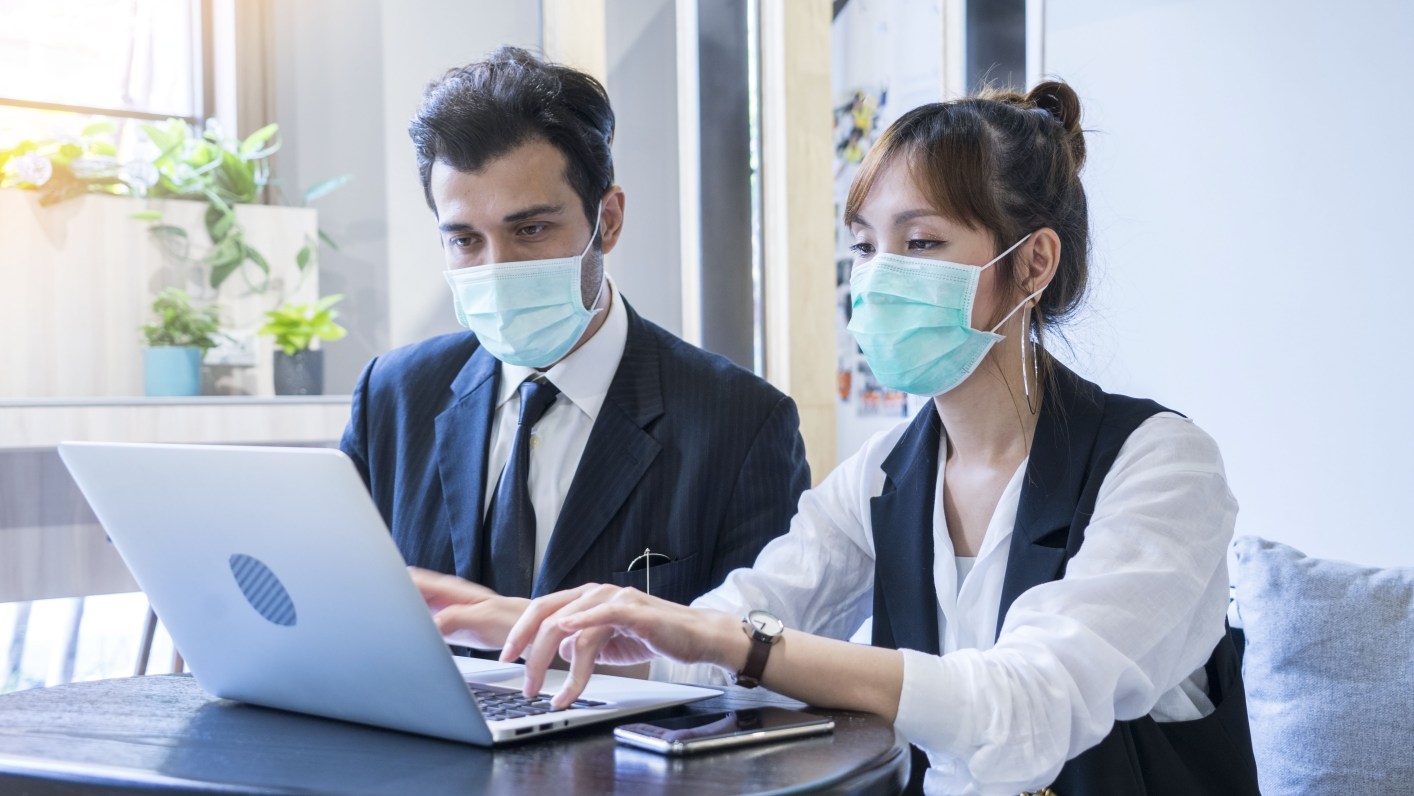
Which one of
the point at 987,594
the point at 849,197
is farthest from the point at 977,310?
the point at 987,594

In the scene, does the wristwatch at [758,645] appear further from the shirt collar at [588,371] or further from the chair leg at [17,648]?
the chair leg at [17,648]

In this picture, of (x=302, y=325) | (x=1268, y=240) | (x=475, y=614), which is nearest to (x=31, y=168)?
(x=302, y=325)

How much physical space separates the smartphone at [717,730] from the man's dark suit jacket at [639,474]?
26.3 inches

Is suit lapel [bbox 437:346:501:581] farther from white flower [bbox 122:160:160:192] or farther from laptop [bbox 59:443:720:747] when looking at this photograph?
white flower [bbox 122:160:160:192]

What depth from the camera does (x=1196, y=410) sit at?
2.52m

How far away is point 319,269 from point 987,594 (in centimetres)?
183

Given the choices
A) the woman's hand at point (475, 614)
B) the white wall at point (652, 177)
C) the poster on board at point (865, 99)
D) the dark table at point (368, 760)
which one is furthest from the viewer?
the poster on board at point (865, 99)

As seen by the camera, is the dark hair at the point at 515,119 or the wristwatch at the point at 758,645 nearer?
the wristwatch at the point at 758,645

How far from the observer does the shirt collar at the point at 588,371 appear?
1.74 meters

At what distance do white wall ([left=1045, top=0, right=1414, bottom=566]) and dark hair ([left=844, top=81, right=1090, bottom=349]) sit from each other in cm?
46

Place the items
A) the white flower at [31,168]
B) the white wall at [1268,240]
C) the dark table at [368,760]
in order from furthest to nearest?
1. the white flower at [31,168]
2. the white wall at [1268,240]
3. the dark table at [368,760]

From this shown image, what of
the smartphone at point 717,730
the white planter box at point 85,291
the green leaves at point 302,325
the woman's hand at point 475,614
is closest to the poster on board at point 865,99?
the green leaves at point 302,325

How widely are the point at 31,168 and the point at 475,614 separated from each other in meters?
1.67

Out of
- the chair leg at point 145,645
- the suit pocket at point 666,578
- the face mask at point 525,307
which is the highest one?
the face mask at point 525,307
